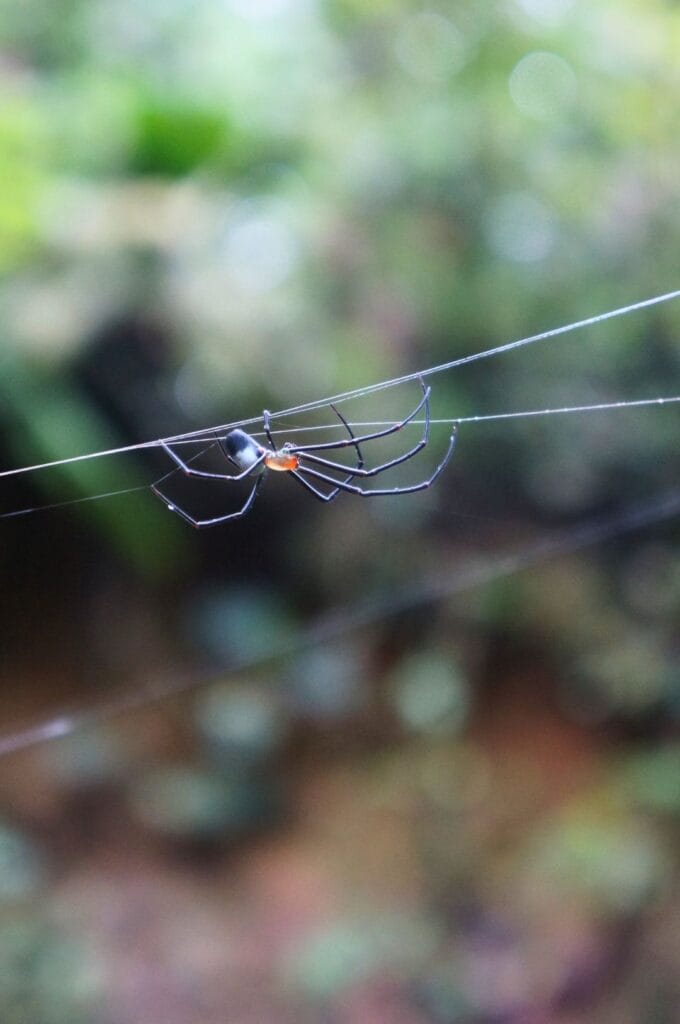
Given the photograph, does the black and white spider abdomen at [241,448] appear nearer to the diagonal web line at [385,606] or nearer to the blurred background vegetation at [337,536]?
the blurred background vegetation at [337,536]

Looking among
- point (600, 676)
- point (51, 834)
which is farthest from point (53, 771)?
point (600, 676)

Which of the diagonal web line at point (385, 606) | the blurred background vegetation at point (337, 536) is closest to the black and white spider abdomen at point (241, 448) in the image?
the blurred background vegetation at point (337, 536)

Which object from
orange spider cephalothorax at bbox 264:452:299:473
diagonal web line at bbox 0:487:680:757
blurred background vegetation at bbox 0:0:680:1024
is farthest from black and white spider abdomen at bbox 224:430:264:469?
diagonal web line at bbox 0:487:680:757

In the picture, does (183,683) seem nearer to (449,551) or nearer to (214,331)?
(449,551)

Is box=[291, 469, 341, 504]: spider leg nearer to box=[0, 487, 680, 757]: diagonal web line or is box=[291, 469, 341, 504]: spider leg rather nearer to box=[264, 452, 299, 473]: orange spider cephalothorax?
box=[264, 452, 299, 473]: orange spider cephalothorax

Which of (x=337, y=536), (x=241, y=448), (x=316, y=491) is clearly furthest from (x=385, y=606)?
(x=241, y=448)

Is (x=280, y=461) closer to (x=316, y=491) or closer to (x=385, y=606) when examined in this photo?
(x=316, y=491)
